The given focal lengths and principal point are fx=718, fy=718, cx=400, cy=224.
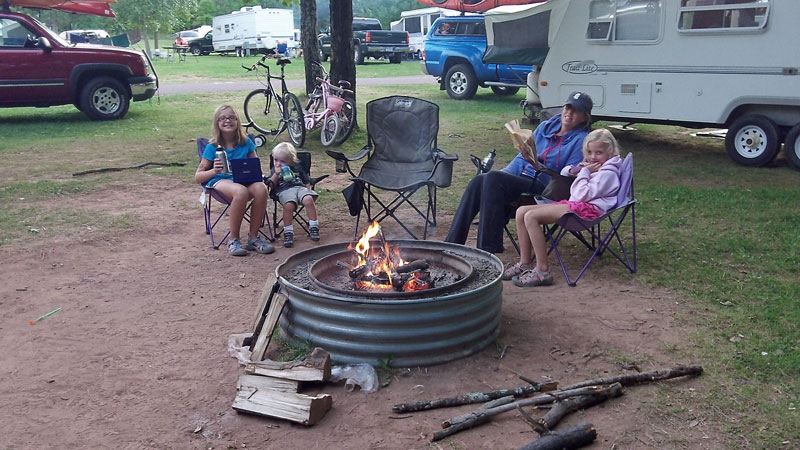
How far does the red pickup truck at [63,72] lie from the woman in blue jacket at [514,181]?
860 cm

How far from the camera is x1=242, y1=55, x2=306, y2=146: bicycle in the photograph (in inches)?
355

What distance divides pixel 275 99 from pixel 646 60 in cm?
466

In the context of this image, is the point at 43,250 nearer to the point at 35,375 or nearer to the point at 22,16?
the point at 35,375

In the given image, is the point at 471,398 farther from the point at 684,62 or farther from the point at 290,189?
the point at 684,62

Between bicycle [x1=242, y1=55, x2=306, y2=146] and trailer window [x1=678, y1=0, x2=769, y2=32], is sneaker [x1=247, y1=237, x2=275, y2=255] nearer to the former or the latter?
bicycle [x1=242, y1=55, x2=306, y2=146]

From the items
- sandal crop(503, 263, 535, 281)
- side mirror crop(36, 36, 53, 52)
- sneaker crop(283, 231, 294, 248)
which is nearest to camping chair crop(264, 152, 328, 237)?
sneaker crop(283, 231, 294, 248)

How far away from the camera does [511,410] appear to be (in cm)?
288

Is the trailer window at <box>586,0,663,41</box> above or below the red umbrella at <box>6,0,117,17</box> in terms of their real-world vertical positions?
below

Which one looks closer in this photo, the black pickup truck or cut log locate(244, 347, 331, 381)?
cut log locate(244, 347, 331, 381)

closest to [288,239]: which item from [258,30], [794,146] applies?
[794,146]

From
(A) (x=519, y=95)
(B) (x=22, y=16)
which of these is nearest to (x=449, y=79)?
(A) (x=519, y=95)

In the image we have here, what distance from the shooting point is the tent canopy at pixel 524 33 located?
9.18 m

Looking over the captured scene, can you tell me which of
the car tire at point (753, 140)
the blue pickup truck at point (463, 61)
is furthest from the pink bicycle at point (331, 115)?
the blue pickup truck at point (463, 61)

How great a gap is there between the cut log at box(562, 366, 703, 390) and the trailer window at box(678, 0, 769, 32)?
18.3 ft
